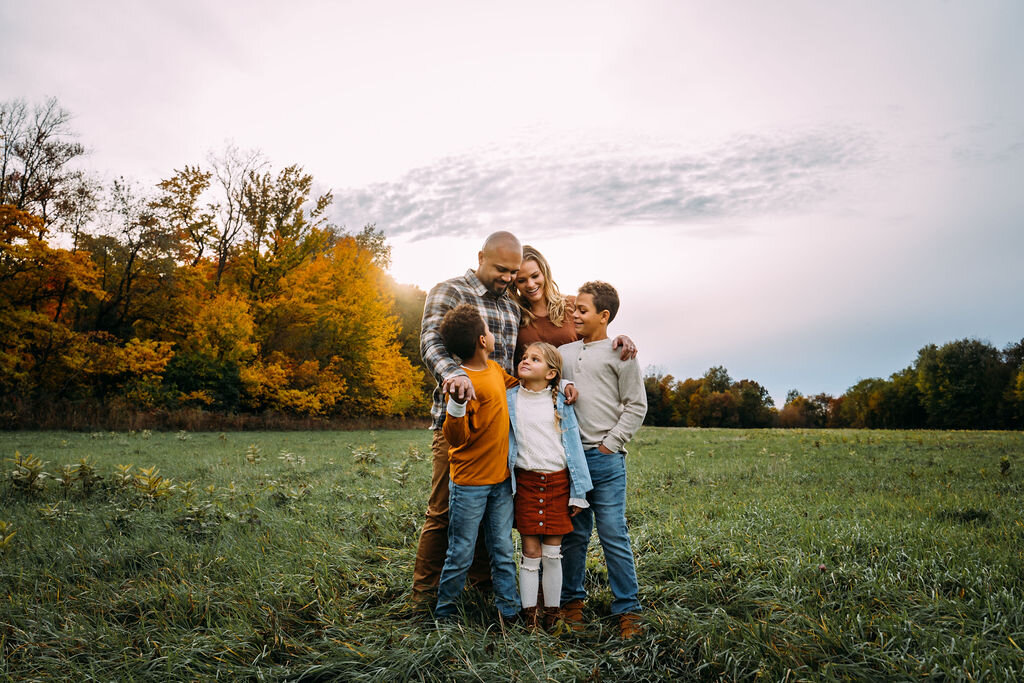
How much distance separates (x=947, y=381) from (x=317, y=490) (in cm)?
6061

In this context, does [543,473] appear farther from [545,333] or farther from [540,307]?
[540,307]

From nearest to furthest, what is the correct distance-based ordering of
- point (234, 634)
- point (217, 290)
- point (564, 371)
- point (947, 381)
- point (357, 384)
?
1. point (234, 634)
2. point (564, 371)
3. point (217, 290)
4. point (357, 384)
5. point (947, 381)

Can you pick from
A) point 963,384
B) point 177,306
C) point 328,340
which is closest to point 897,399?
point 963,384

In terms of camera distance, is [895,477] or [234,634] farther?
[895,477]

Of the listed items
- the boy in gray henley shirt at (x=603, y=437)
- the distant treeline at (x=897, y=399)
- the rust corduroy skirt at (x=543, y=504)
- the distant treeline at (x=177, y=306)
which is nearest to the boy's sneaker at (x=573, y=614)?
the boy in gray henley shirt at (x=603, y=437)

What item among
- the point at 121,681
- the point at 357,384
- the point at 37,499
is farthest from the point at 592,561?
the point at 357,384

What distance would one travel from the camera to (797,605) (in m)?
3.09

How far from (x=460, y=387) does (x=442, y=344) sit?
525mm

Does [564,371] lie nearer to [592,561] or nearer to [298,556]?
[592,561]

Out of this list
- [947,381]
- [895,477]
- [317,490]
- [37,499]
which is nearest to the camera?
[37,499]

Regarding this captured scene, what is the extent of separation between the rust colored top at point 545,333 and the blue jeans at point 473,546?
92 cm

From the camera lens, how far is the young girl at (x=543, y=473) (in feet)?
10.4

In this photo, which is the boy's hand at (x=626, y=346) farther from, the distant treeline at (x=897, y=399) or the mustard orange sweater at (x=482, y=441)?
the distant treeline at (x=897, y=399)

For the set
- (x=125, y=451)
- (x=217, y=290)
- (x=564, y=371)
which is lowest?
(x=125, y=451)
